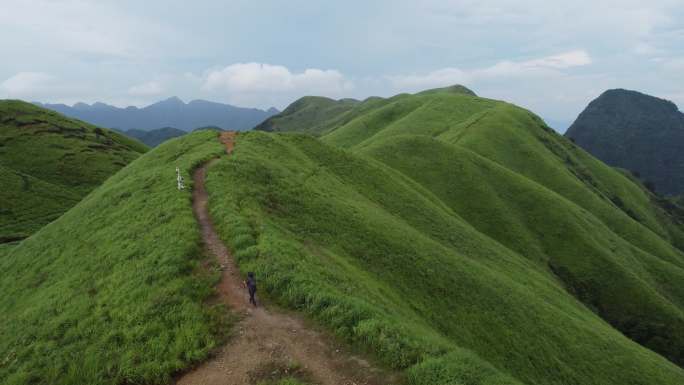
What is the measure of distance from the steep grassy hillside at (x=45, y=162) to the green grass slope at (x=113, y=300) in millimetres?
43759

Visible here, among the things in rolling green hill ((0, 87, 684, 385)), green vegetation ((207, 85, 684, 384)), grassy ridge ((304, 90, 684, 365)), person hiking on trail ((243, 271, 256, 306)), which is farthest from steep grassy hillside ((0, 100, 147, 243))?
grassy ridge ((304, 90, 684, 365))

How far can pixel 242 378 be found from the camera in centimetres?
1210

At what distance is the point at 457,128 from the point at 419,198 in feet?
270

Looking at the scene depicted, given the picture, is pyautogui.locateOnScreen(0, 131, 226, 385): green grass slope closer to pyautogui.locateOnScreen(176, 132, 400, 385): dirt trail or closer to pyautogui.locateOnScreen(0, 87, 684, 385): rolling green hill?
pyautogui.locateOnScreen(0, 87, 684, 385): rolling green hill

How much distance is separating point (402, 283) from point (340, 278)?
805 cm

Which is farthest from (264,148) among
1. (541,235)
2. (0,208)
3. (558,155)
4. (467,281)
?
(558,155)

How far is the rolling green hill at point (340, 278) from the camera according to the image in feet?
45.7

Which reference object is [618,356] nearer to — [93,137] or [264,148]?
[264,148]

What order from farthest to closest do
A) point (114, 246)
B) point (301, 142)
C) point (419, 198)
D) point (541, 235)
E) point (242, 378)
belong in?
point (541, 235) < point (301, 142) < point (419, 198) < point (114, 246) < point (242, 378)

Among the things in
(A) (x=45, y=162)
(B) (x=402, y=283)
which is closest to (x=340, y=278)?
(B) (x=402, y=283)

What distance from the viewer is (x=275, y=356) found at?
1304 cm

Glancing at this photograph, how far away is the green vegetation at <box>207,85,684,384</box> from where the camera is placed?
1672 cm

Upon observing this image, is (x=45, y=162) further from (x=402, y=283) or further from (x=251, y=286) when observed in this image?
(x=251, y=286)

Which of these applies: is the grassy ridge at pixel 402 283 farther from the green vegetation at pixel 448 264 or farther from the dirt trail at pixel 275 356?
the dirt trail at pixel 275 356
